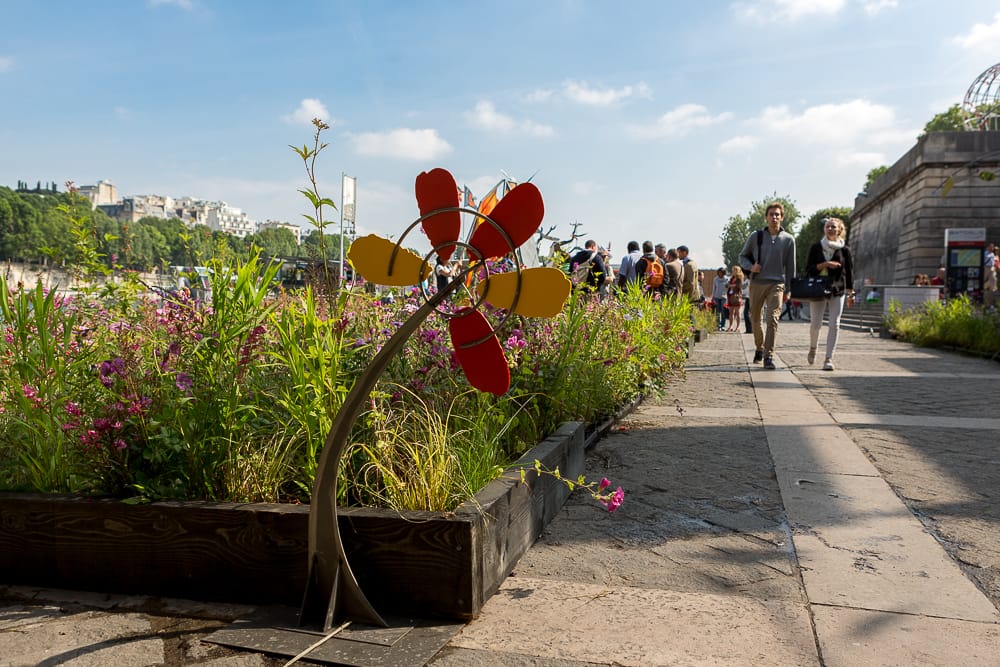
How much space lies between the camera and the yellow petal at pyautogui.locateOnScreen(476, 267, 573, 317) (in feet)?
6.75

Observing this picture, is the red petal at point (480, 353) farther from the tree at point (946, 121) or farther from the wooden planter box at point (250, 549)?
the tree at point (946, 121)

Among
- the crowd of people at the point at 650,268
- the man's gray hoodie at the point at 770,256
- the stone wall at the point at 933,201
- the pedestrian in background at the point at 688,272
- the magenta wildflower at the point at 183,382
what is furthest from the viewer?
the stone wall at the point at 933,201

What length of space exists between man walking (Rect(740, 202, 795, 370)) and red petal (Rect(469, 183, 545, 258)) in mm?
7616

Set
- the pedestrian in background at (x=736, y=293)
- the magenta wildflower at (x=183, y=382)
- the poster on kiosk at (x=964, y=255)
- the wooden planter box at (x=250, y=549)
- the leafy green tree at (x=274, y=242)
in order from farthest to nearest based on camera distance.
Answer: the poster on kiosk at (x=964, y=255), the pedestrian in background at (x=736, y=293), the leafy green tree at (x=274, y=242), the magenta wildflower at (x=183, y=382), the wooden planter box at (x=250, y=549)

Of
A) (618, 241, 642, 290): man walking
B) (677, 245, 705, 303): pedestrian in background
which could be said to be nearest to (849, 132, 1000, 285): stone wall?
(677, 245, 705, 303): pedestrian in background

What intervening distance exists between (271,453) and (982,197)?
123ft

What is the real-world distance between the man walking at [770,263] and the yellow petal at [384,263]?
770cm

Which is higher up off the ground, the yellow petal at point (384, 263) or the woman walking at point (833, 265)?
the woman walking at point (833, 265)

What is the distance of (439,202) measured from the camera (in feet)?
7.18

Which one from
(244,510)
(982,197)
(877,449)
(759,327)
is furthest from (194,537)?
(982,197)

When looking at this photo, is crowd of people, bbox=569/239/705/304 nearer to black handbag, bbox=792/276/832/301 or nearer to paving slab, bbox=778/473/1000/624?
black handbag, bbox=792/276/832/301

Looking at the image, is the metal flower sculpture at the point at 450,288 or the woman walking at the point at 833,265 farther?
the woman walking at the point at 833,265

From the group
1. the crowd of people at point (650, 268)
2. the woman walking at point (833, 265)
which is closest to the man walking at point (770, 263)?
the woman walking at point (833, 265)

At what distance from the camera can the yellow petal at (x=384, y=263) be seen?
2182 mm
